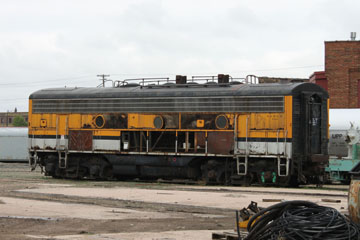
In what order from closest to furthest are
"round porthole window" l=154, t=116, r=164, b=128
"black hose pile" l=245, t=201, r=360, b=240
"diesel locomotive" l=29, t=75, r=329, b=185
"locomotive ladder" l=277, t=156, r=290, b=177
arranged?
"black hose pile" l=245, t=201, r=360, b=240 → "locomotive ladder" l=277, t=156, r=290, b=177 → "diesel locomotive" l=29, t=75, r=329, b=185 → "round porthole window" l=154, t=116, r=164, b=128

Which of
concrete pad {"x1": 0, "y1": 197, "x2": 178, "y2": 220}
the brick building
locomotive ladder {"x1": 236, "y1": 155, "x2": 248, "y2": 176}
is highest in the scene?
the brick building

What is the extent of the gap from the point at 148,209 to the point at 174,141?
11.5 metres

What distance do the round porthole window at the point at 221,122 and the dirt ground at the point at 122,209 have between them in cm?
365

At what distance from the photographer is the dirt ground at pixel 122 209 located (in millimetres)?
13969

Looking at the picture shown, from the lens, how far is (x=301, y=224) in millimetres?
10125

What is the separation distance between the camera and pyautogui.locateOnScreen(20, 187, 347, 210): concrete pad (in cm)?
2011

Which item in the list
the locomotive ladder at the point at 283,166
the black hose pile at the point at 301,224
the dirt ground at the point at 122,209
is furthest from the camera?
the locomotive ladder at the point at 283,166

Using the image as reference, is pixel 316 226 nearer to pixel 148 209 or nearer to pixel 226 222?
pixel 226 222

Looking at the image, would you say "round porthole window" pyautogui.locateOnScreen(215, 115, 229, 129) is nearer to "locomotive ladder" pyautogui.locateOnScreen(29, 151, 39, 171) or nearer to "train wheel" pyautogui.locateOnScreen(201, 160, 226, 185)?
"train wheel" pyautogui.locateOnScreen(201, 160, 226, 185)

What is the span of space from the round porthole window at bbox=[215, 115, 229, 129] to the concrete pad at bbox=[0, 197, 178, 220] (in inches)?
417

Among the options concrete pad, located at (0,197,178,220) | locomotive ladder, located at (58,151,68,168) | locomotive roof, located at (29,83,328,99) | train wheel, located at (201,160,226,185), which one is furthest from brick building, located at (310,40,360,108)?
concrete pad, located at (0,197,178,220)

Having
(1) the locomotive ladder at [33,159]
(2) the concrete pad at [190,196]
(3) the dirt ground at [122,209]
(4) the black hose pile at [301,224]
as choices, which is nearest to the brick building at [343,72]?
(3) the dirt ground at [122,209]

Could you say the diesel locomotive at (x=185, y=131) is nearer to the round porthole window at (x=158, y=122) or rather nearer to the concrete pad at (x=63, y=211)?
the round porthole window at (x=158, y=122)

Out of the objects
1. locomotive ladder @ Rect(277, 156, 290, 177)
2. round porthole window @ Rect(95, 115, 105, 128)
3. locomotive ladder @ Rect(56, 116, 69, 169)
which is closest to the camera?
locomotive ladder @ Rect(277, 156, 290, 177)
